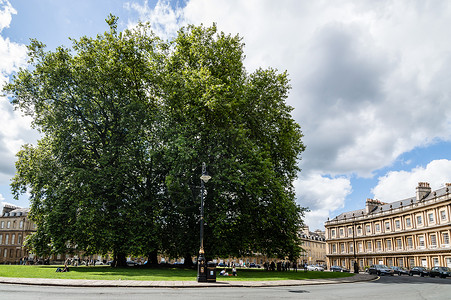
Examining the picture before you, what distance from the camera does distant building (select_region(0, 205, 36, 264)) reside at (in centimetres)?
8972

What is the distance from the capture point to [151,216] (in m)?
29.8

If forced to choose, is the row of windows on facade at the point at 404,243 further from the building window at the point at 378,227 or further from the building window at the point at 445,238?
the building window at the point at 378,227

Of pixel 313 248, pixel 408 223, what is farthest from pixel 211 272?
pixel 313 248

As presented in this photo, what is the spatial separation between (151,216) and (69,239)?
24.5ft

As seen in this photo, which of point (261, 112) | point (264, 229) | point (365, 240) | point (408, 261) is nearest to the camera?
point (264, 229)

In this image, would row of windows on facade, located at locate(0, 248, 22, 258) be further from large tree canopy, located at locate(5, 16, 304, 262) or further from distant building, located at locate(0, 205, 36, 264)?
large tree canopy, located at locate(5, 16, 304, 262)

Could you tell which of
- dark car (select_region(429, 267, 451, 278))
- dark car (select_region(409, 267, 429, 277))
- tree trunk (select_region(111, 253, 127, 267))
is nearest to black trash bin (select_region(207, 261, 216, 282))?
tree trunk (select_region(111, 253, 127, 267))

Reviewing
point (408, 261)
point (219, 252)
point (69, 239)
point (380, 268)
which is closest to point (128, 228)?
point (69, 239)

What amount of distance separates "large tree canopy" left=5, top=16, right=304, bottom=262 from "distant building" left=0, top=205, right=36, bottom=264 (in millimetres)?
70654

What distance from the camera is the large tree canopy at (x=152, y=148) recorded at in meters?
28.1

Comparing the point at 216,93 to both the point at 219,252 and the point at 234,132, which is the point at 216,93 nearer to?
the point at 234,132

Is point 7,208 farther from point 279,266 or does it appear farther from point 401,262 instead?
point 401,262

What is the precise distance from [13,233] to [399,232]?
99.6m

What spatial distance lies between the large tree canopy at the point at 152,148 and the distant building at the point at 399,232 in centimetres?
4113
